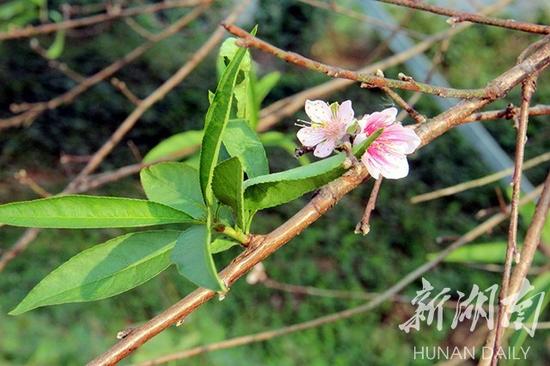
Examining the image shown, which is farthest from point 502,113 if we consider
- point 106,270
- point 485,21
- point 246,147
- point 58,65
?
point 58,65

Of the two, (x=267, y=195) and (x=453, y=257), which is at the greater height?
(x=267, y=195)

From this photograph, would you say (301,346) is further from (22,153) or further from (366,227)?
(366,227)

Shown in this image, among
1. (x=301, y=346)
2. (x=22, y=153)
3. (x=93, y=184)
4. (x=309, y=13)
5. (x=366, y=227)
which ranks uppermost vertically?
(x=366, y=227)

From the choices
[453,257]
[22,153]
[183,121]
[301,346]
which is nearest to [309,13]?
[183,121]

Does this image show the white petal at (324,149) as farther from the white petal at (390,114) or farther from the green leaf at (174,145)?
the green leaf at (174,145)

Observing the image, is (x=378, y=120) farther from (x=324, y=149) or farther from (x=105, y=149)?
(x=105, y=149)
